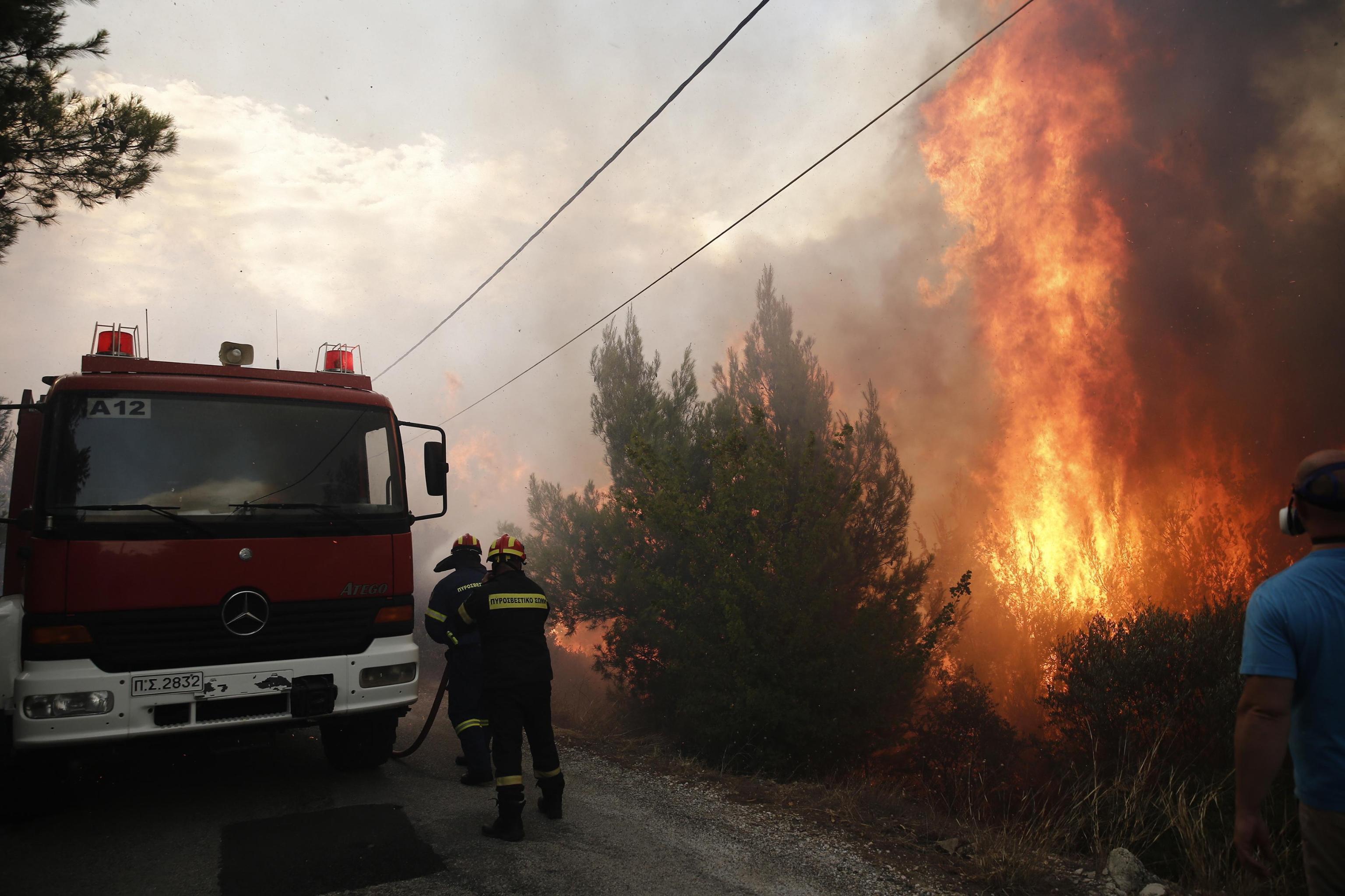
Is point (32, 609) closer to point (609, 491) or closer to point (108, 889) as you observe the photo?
point (108, 889)

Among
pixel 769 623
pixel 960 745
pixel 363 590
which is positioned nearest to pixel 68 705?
pixel 363 590

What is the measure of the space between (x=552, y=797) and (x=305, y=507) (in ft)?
7.64

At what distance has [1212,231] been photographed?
20531 millimetres

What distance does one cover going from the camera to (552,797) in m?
5.05

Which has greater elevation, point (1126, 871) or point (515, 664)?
point (515, 664)

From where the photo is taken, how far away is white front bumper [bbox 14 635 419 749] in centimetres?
433

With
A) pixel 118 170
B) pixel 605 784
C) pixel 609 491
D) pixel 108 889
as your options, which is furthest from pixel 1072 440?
pixel 108 889

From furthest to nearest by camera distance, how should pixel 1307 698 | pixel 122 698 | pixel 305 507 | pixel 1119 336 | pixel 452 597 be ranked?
pixel 1119 336 → pixel 452 597 → pixel 305 507 → pixel 122 698 → pixel 1307 698

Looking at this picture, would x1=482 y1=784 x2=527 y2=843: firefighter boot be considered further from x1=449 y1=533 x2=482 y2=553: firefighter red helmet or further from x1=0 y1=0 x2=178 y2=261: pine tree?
x1=0 y1=0 x2=178 y2=261: pine tree

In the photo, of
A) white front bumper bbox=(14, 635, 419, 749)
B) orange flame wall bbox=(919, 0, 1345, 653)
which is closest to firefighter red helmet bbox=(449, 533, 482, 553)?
white front bumper bbox=(14, 635, 419, 749)

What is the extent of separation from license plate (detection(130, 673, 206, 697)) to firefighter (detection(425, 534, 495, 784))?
1423 millimetres

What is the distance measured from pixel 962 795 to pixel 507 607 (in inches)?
374

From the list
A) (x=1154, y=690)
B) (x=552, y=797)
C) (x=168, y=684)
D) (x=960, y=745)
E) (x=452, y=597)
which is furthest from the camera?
(x=960, y=745)

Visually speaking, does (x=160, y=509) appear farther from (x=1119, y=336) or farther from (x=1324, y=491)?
(x=1119, y=336)
